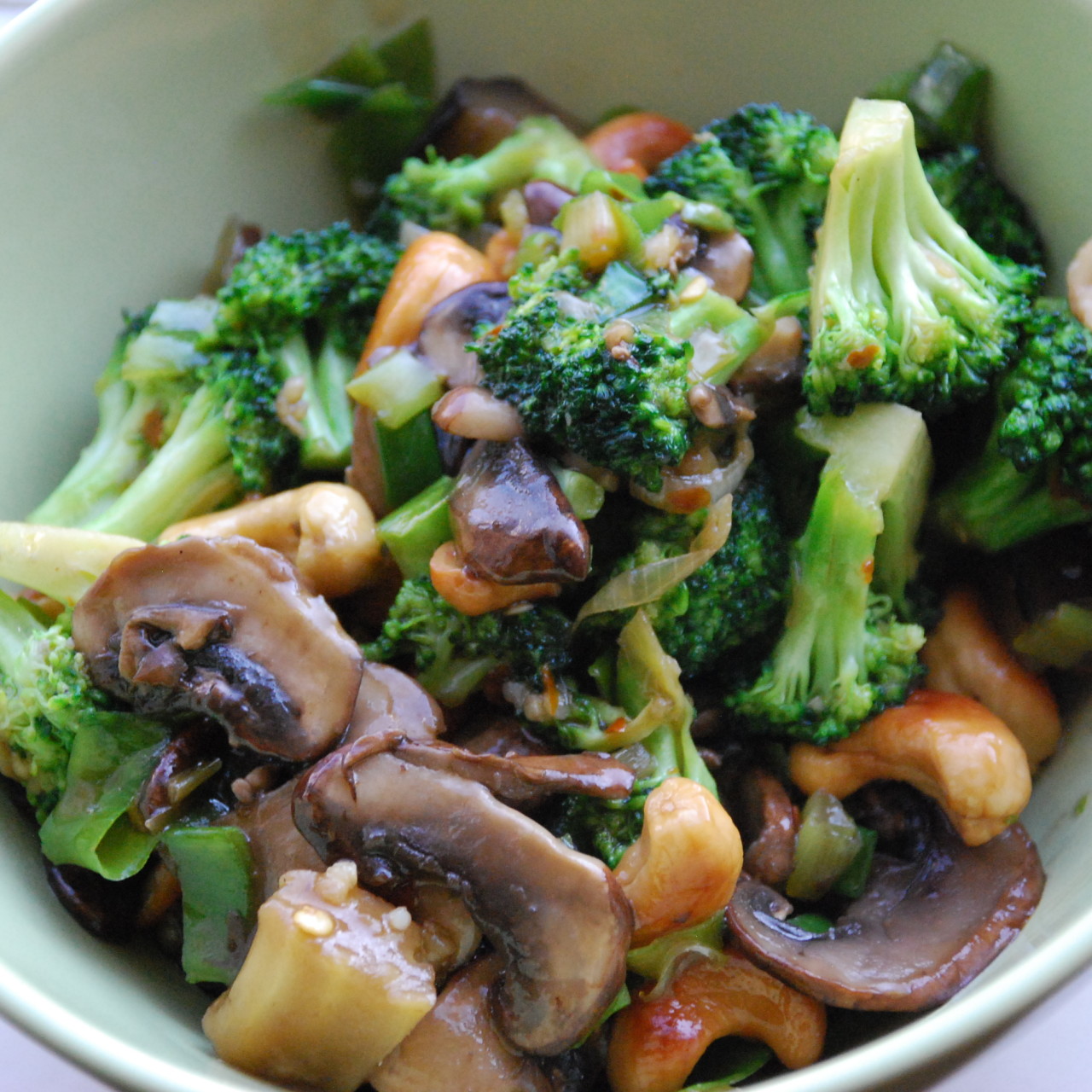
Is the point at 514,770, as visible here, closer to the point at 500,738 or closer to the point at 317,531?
the point at 500,738

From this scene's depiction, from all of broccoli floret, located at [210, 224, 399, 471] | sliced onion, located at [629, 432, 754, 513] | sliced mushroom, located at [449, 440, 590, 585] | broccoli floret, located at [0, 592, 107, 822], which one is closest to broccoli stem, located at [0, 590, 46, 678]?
broccoli floret, located at [0, 592, 107, 822]

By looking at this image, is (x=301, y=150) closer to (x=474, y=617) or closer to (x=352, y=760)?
(x=474, y=617)

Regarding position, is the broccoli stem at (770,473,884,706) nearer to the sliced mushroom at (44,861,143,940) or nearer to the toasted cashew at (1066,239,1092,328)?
the toasted cashew at (1066,239,1092,328)

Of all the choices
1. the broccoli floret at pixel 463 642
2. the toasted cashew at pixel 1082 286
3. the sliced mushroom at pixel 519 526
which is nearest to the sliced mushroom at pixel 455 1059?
the broccoli floret at pixel 463 642

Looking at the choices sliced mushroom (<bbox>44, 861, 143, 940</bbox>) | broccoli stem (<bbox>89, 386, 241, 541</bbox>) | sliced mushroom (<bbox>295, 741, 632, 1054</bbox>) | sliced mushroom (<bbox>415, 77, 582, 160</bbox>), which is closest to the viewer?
sliced mushroom (<bbox>295, 741, 632, 1054</bbox>)

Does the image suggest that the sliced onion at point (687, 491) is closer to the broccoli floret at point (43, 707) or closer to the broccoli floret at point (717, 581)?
the broccoli floret at point (717, 581)

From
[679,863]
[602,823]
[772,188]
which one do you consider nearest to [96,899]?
[602,823]
